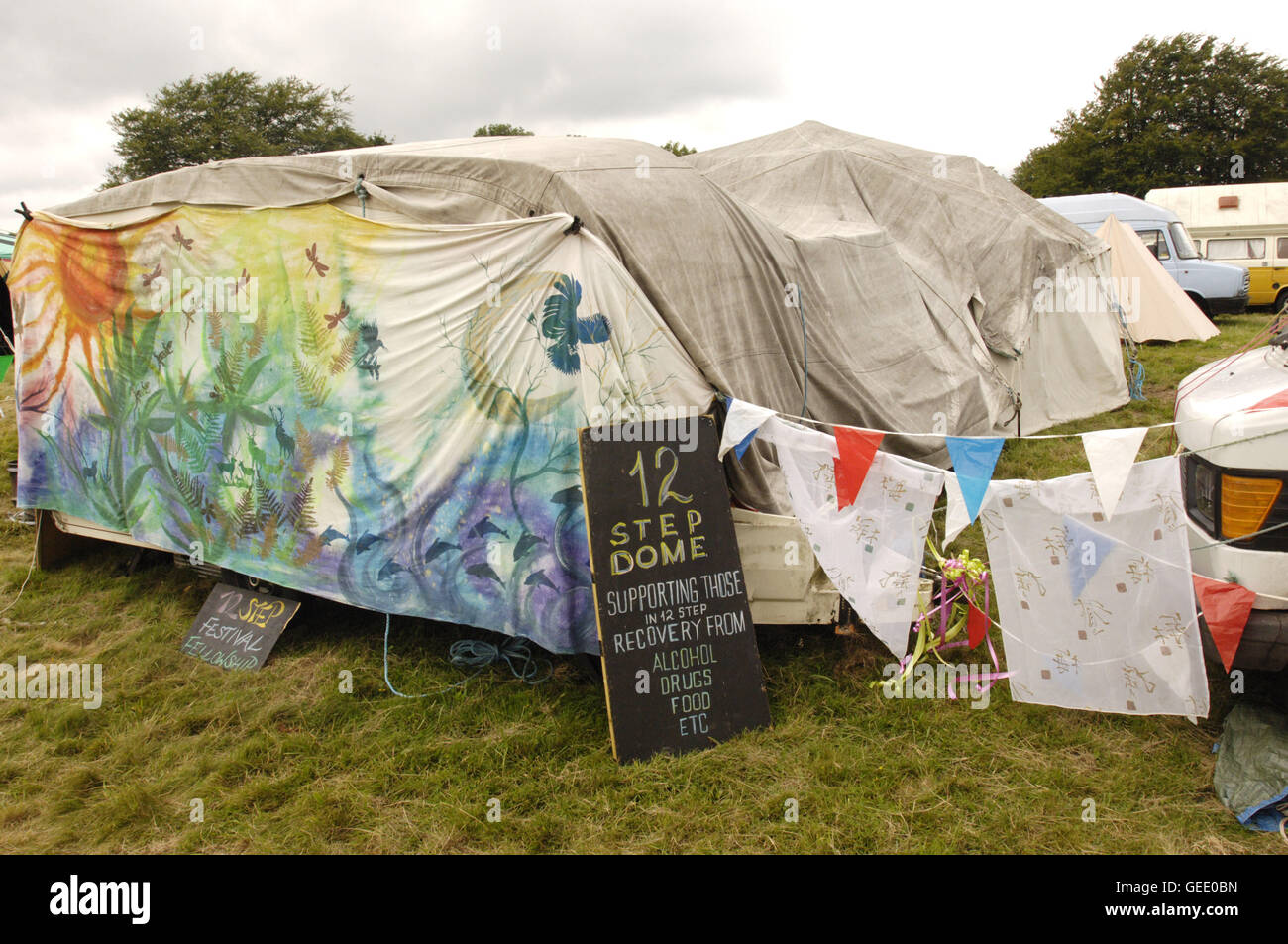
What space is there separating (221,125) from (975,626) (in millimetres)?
37728

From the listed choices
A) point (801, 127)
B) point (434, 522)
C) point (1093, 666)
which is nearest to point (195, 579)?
point (434, 522)

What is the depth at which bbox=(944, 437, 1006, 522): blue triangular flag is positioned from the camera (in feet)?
12.2

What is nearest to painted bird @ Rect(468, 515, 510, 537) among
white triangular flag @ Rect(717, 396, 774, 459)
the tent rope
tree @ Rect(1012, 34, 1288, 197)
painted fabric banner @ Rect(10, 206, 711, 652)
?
painted fabric banner @ Rect(10, 206, 711, 652)

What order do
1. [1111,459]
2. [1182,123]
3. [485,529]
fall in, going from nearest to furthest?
[1111,459] → [485,529] → [1182,123]

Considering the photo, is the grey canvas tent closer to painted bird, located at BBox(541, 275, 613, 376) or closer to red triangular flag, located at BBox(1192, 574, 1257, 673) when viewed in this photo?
painted bird, located at BBox(541, 275, 613, 376)

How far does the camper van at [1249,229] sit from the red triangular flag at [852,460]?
18.4 metres

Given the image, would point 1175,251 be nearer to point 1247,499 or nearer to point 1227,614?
point 1247,499

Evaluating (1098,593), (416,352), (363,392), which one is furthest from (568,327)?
(1098,593)

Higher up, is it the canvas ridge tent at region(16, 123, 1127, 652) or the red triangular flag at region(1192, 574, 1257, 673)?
the canvas ridge tent at region(16, 123, 1127, 652)

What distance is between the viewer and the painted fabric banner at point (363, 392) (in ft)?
13.9

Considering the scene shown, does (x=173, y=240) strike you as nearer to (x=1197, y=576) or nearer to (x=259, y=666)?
(x=259, y=666)

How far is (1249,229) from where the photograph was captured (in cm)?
1788

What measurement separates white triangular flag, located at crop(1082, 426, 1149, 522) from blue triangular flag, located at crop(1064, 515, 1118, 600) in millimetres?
211

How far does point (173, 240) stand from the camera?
559 cm
